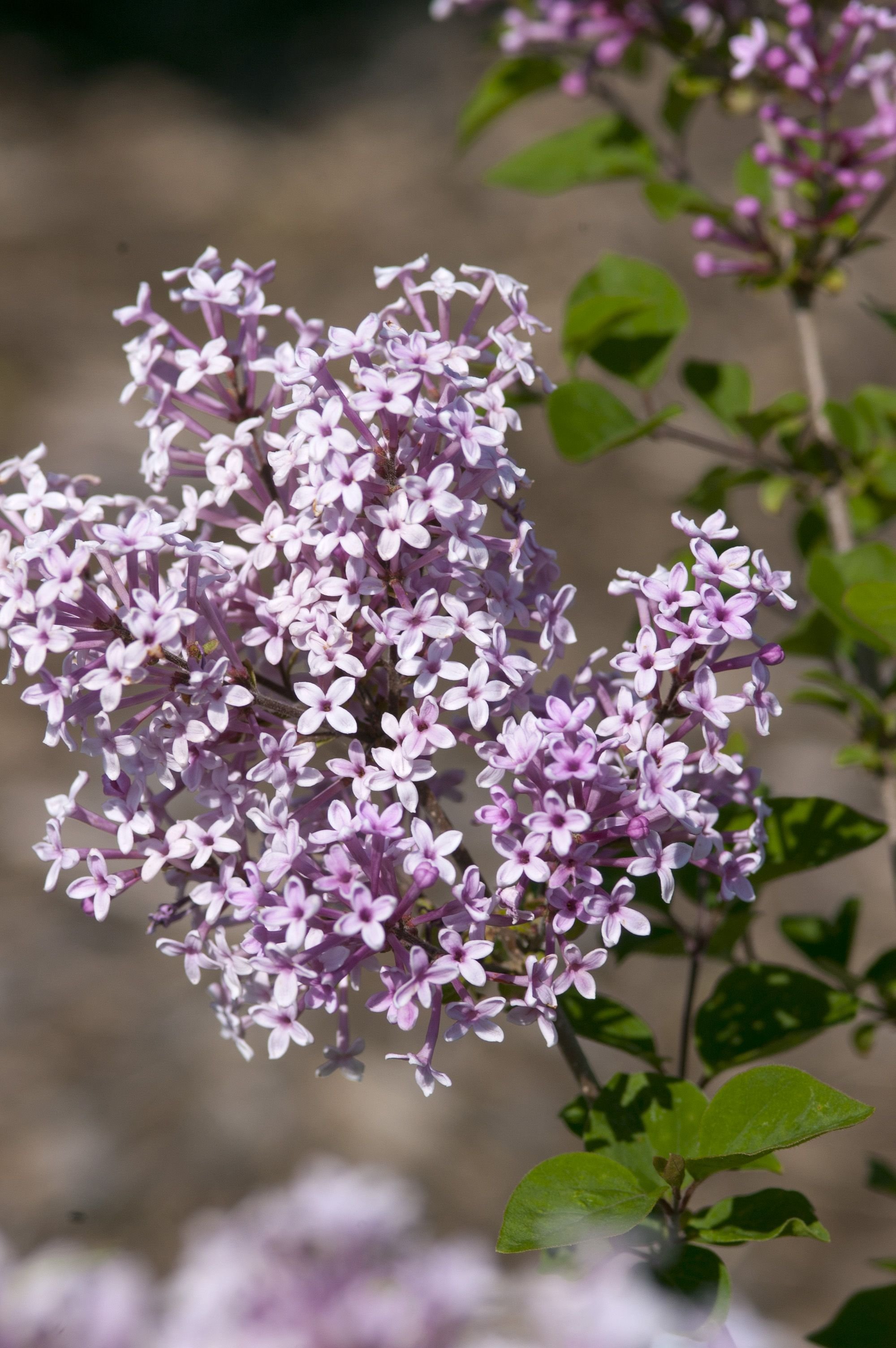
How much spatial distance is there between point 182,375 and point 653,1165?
0.91 m

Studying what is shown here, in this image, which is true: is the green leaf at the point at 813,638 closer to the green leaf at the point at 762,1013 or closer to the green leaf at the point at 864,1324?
the green leaf at the point at 762,1013

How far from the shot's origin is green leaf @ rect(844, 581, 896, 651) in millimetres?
1339

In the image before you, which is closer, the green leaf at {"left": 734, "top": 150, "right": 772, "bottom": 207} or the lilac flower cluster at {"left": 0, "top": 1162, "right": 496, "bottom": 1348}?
the lilac flower cluster at {"left": 0, "top": 1162, "right": 496, "bottom": 1348}

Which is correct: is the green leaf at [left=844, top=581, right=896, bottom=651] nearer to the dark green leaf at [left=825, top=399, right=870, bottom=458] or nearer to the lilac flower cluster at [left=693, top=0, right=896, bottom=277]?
the dark green leaf at [left=825, top=399, right=870, bottom=458]

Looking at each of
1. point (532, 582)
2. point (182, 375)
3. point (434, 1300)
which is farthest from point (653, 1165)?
point (182, 375)

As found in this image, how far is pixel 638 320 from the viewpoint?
5.74ft

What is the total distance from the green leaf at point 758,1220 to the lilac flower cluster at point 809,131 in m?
1.43

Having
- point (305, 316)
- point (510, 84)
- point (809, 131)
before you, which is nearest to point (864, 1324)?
point (809, 131)

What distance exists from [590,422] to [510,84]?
3.30 ft

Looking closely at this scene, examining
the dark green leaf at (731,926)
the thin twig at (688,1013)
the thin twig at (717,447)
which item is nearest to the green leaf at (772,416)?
the thin twig at (717,447)

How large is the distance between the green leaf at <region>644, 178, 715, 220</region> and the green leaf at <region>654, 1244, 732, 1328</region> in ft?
4.82

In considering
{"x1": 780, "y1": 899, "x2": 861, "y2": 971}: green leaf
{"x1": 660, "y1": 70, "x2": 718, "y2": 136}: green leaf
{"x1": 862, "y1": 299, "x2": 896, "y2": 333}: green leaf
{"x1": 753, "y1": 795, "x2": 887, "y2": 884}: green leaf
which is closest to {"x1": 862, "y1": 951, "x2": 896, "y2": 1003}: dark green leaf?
{"x1": 780, "y1": 899, "x2": 861, "y2": 971}: green leaf

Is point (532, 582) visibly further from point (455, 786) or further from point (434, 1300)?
point (434, 1300)

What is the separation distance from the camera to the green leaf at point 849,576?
1524 mm
